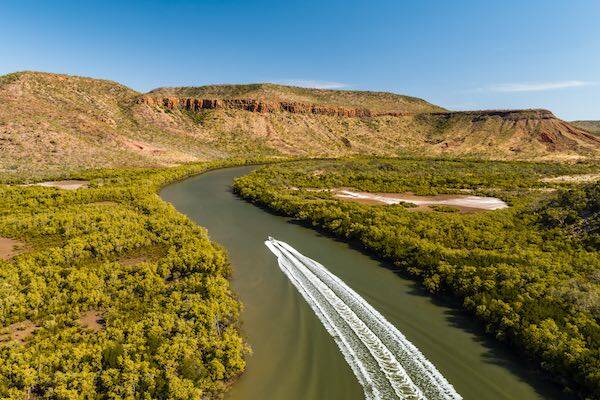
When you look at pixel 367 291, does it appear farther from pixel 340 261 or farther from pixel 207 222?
pixel 207 222

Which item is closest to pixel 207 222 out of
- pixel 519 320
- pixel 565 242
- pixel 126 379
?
pixel 126 379

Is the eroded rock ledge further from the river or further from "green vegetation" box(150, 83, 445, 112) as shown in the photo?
the river

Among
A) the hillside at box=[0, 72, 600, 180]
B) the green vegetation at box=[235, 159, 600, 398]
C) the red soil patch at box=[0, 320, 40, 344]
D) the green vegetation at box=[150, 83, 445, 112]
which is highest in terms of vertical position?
the green vegetation at box=[150, 83, 445, 112]

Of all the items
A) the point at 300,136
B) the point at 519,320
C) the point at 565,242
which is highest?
the point at 300,136

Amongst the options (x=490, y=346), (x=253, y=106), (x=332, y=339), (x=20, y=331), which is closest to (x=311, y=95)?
(x=253, y=106)

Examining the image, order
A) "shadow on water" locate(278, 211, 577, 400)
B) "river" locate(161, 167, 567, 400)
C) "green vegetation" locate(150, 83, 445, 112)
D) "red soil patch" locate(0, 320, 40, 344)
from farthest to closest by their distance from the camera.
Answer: "green vegetation" locate(150, 83, 445, 112) → "red soil patch" locate(0, 320, 40, 344) → "shadow on water" locate(278, 211, 577, 400) → "river" locate(161, 167, 567, 400)

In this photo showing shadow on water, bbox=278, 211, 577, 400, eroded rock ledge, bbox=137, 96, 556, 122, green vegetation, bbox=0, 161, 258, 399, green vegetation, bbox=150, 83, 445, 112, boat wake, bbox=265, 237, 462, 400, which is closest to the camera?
green vegetation, bbox=0, 161, 258, 399

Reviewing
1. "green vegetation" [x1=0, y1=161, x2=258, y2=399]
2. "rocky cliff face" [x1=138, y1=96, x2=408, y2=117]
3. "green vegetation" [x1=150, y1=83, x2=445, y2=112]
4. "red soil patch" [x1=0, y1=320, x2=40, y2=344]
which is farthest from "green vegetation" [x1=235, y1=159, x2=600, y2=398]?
"green vegetation" [x1=150, y1=83, x2=445, y2=112]

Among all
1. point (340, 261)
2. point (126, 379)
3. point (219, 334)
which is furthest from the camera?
point (340, 261)
